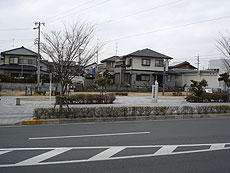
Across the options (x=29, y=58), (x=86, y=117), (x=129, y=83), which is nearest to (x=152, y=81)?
(x=129, y=83)

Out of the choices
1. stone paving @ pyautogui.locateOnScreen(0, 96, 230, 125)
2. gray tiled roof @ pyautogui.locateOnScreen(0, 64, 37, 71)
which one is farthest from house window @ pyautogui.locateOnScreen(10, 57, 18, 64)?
stone paving @ pyautogui.locateOnScreen(0, 96, 230, 125)

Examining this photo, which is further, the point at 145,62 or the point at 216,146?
the point at 145,62

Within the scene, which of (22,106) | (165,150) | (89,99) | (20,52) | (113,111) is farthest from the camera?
(20,52)

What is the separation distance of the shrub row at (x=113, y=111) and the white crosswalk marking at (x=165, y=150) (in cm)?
552

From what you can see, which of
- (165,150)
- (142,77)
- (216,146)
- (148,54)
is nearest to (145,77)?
(142,77)

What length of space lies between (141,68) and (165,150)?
35.9 metres

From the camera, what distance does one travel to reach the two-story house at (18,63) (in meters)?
41.9

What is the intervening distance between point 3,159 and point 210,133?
6957mm

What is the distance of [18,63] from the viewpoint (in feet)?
140

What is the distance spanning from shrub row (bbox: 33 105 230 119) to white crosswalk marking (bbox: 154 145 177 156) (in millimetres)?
5517

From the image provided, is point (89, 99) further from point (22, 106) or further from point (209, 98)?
point (209, 98)

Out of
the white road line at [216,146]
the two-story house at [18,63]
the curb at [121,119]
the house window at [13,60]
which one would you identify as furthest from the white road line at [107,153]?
the house window at [13,60]

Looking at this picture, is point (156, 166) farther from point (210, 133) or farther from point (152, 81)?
point (152, 81)

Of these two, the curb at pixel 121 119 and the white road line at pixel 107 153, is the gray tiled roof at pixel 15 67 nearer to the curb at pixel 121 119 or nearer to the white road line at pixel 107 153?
the curb at pixel 121 119
